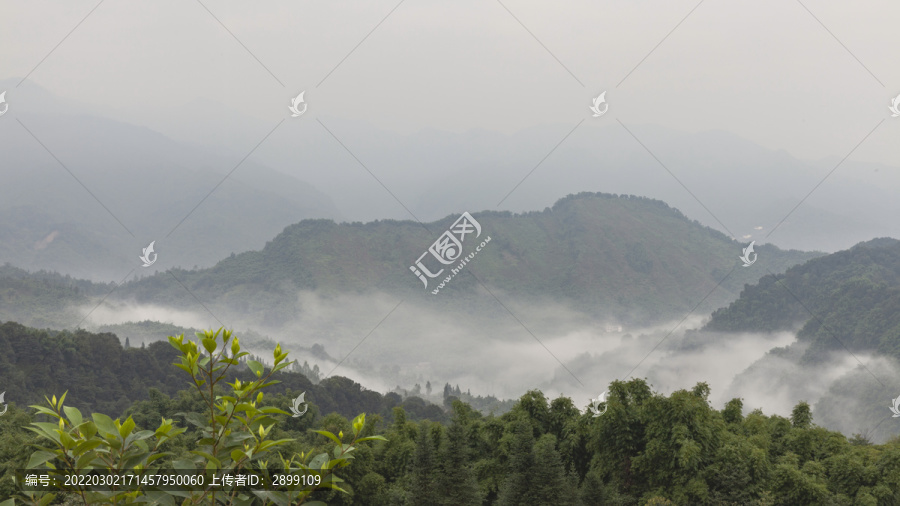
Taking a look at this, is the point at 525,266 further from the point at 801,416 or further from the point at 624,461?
the point at 624,461

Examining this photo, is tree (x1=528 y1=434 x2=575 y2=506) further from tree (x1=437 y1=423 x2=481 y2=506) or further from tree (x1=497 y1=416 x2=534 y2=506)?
tree (x1=437 y1=423 x2=481 y2=506)

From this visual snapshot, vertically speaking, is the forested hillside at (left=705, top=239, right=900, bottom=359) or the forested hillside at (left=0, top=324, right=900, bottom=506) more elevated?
the forested hillside at (left=705, top=239, right=900, bottom=359)

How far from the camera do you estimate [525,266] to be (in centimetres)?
17425

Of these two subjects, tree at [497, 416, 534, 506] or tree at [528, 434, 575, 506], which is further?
tree at [497, 416, 534, 506]

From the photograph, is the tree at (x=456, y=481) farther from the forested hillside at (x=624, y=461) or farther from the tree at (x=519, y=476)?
the tree at (x=519, y=476)

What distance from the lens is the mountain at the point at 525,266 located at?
159 metres

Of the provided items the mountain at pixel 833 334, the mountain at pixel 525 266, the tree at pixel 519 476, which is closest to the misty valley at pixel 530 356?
the tree at pixel 519 476

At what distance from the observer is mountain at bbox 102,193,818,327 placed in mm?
159125

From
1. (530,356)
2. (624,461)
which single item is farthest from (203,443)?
(530,356)

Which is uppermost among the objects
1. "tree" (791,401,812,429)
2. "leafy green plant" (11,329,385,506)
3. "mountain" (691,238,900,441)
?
"mountain" (691,238,900,441)

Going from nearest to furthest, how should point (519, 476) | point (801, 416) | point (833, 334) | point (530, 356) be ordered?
point (519, 476)
point (801, 416)
point (833, 334)
point (530, 356)

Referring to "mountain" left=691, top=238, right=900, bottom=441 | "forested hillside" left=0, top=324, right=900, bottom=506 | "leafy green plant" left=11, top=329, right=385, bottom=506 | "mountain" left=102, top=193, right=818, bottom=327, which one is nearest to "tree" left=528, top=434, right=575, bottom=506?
"forested hillside" left=0, top=324, right=900, bottom=506

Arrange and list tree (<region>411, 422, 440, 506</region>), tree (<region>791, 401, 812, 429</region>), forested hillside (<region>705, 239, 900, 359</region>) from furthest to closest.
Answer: forested hillside (<region>705, 239, 900, 359</region>), tree (<region>791, 401, 812, 429</region>), tree (<region>411, 422, 440, 506</region>)

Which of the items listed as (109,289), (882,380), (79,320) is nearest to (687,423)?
(882,380)
